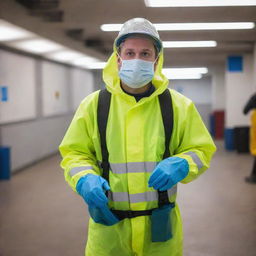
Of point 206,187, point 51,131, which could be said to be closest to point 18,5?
point 206,187

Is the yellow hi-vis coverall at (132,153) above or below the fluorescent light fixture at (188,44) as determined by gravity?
below

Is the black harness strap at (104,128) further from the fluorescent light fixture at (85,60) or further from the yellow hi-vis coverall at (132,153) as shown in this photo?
the fluorescent light fixture at (85,60)

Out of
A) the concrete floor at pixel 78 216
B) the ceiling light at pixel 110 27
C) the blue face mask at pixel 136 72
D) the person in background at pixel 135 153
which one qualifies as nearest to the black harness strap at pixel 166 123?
the person in background at pixel 135 153

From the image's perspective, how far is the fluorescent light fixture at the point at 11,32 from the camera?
4.52 metres

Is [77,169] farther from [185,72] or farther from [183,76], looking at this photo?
[183,76]

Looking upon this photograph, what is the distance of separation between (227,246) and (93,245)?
2129mm

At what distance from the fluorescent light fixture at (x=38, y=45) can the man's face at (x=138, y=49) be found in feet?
14.8

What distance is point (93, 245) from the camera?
63.8 inches

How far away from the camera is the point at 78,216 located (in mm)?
4262

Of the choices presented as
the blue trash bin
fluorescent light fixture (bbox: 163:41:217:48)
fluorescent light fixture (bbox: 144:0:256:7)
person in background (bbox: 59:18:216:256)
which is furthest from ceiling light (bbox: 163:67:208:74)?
person in background (bbox: 59:18:216:256)

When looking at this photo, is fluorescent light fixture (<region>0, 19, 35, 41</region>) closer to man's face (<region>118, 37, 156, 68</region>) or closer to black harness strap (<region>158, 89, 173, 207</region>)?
man's face (<region>118, 37, 156, 68</region>)

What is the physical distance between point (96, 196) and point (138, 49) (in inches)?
26.5

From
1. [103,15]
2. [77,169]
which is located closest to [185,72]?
[103,15]

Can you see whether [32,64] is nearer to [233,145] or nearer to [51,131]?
[51,131]
